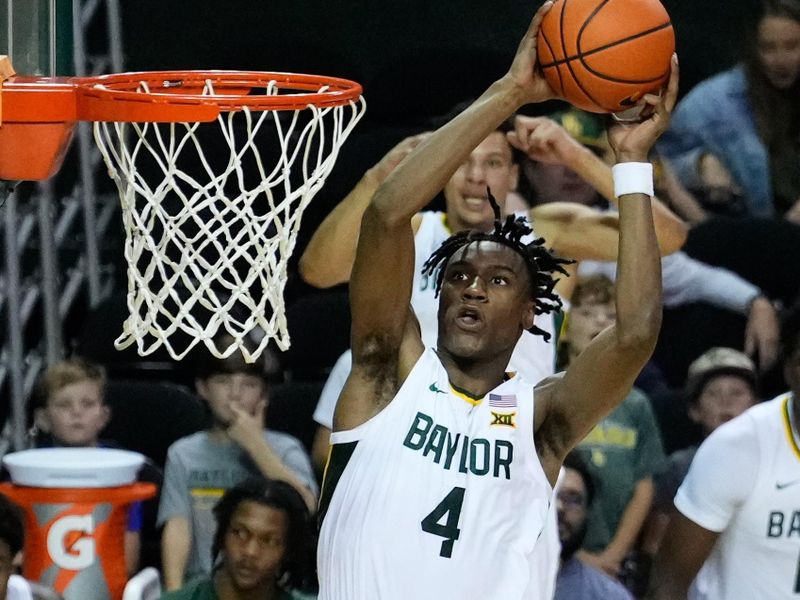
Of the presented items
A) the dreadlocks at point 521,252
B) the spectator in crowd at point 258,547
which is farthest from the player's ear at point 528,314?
the spectator in crowd at point 258,547

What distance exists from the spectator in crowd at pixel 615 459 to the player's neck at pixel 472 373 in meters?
1.59

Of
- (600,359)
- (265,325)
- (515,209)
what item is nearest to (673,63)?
(600,359)

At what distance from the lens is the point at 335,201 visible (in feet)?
20.2

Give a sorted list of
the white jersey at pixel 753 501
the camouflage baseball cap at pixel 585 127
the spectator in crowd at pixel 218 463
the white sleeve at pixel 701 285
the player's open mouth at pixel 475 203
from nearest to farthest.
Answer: the white jersey at pixel 753 501 < the player's open mouth at pixel 475 203 < the spectator in crowd at pixel 218 463 < the white sleeve at pixel 701 285 < the camouflage baseball cap at pixel 585 127

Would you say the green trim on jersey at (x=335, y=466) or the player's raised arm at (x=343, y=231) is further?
the player's raised arm at (x=343, y=231)

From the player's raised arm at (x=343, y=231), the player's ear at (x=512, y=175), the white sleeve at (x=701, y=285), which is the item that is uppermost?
the player's ear at (x=512, y=175)

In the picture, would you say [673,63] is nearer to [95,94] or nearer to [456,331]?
[456,331]

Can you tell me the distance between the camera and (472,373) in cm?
350

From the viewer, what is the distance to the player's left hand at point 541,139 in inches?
162

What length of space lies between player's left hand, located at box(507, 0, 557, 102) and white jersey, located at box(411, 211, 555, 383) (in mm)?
909

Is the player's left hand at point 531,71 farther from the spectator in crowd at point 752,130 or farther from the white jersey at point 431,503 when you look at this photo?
the spectator in crowd at point 752,130

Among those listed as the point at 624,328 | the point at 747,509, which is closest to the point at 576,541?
the point at 747,509

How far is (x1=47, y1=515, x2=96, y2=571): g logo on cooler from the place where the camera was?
4594 millimetres

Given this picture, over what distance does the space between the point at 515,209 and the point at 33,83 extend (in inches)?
83.8
